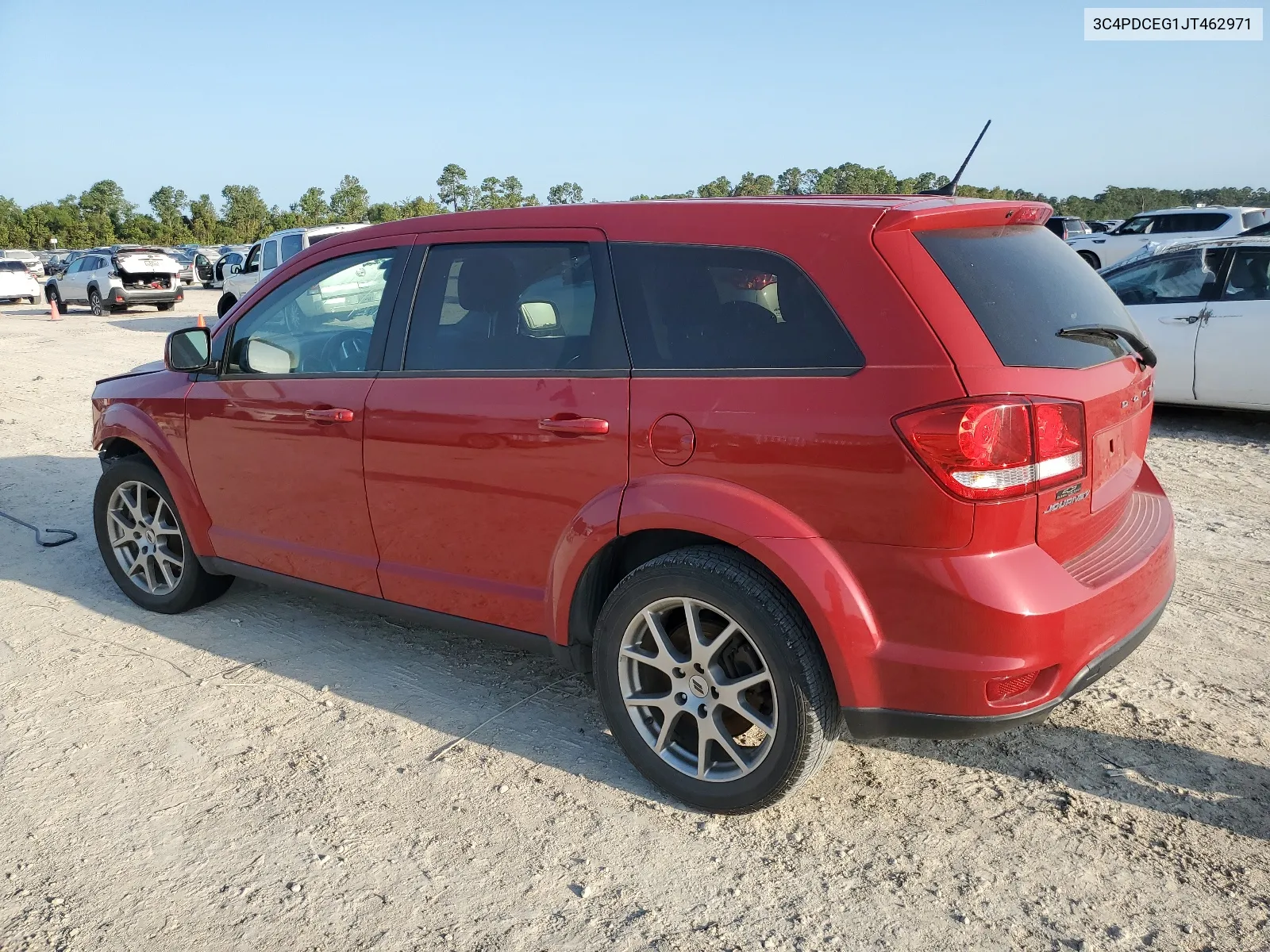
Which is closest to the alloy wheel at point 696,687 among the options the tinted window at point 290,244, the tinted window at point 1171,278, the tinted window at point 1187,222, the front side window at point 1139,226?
the tinted window at point 1171,278

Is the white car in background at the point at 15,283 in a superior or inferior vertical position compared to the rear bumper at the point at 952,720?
superior

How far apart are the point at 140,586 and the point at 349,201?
61197mm

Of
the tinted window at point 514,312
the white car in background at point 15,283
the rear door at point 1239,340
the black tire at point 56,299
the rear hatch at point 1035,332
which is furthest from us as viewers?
the white car in background at point 15,283

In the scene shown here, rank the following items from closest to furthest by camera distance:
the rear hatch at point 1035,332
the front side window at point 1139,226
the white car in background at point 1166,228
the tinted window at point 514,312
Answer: the rear hatch at point 1035,332, the tinted window at point 514,312, the white car in background at point 1166,228, the front side window at point 1139,226

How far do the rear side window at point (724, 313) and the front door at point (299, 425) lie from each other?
3.82 ft

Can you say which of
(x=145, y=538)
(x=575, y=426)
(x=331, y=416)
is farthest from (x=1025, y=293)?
(x=145, y=538)

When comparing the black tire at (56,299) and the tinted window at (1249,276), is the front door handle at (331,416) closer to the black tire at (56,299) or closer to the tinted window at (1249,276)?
the tinted window at (1249,276)

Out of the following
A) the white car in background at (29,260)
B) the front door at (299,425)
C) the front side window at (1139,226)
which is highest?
the white car in background at (29,260)

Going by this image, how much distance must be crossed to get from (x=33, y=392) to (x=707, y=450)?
39.0ft

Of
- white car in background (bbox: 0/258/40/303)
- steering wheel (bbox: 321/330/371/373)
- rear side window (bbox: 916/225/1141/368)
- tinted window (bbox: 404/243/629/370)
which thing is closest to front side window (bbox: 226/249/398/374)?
steering wheel (bbox: 321/330/371/373)

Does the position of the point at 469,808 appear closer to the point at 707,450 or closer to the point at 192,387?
the point at 707,450

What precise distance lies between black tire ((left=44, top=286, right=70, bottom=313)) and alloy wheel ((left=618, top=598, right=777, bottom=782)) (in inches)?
1123

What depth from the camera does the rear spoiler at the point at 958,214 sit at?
2.79m

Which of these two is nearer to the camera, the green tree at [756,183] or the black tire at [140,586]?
the black tire at [140,586]
